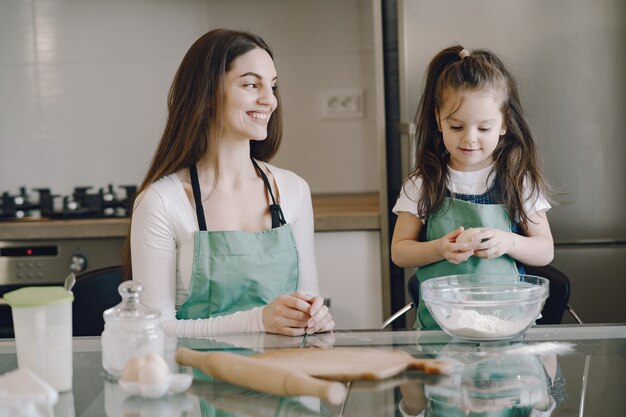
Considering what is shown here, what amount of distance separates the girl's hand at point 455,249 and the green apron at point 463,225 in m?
0.16

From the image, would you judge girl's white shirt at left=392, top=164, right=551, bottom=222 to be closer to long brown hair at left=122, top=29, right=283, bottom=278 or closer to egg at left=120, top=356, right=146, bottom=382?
long brown hair at left=122, top=29, right=283, bottom=278

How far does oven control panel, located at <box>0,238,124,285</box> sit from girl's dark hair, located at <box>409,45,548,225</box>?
114cm

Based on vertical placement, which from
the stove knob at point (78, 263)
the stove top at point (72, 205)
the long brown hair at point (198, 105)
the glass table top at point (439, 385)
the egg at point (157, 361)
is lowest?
the stove knob at point (78, 263)

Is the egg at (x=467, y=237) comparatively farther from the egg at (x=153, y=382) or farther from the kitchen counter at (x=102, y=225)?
the kitchen counter at (x=102, y=225)

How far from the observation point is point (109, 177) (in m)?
3.23

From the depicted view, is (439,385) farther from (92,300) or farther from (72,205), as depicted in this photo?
(72,205)

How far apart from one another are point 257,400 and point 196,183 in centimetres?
89

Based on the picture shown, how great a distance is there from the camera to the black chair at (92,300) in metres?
1.93

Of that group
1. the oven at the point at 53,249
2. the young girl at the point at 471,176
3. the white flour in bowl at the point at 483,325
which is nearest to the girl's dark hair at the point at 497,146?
the young girl at the point at 471,176

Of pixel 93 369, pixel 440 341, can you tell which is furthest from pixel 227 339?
pixel 440 341

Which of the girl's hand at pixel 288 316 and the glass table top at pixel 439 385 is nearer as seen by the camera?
the glass table top at pixel 439 385

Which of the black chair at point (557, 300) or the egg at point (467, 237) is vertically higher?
the egg at point (467, 237)

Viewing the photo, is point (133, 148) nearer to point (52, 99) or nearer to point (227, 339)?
point (52, 99)

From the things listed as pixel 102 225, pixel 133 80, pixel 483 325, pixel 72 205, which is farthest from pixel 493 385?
pixel 133 80
